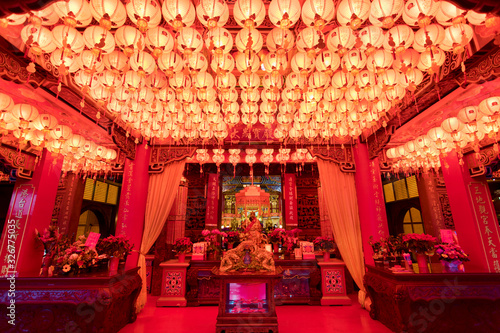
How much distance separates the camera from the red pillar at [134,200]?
4.74 m

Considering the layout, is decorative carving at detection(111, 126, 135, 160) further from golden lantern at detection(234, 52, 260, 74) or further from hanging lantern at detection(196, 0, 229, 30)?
hanging lantern at detection(196, 0, 229, 30)

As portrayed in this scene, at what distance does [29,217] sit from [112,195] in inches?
226

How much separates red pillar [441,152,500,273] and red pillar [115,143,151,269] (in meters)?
6.09

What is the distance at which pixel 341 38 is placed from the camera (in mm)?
2188

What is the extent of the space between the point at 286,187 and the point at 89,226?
788 centimetres

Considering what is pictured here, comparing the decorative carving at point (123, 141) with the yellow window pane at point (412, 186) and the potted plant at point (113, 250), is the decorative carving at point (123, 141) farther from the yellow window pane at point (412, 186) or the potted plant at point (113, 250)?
the yellow window pane at point (412, 186)

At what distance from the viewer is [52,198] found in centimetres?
478

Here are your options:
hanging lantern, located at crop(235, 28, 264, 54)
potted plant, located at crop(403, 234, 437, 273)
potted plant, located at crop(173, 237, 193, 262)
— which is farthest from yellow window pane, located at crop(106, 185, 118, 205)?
potted plant, located at crop(403, 234, 437, 273)

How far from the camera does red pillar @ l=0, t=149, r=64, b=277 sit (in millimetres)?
4211

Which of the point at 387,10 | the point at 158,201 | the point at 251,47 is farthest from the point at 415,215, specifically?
the point at 251,47

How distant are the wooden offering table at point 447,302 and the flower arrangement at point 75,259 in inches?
170

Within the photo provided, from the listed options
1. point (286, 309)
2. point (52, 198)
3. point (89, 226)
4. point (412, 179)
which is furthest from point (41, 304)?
point (412, 179)

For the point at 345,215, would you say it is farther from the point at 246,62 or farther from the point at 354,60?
the point at 246,62

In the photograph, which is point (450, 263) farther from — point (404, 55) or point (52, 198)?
point (52, 198)
